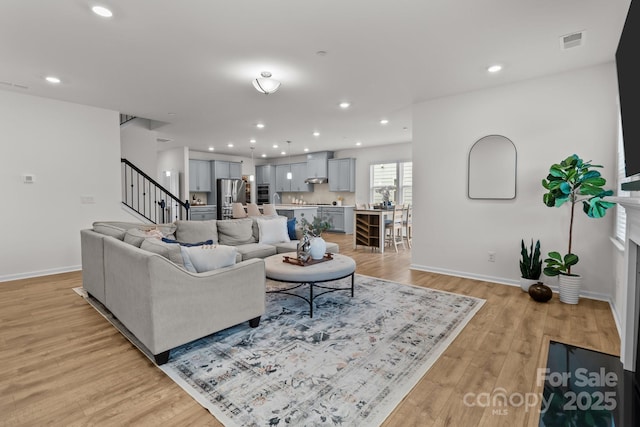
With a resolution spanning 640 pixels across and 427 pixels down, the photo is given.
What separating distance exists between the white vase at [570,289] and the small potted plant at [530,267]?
0.29 meters

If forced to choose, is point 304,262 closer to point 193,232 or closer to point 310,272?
point 310,272

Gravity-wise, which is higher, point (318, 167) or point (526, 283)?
point (318, 167)

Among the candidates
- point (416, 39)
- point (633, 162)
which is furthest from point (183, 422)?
point (416, 39)

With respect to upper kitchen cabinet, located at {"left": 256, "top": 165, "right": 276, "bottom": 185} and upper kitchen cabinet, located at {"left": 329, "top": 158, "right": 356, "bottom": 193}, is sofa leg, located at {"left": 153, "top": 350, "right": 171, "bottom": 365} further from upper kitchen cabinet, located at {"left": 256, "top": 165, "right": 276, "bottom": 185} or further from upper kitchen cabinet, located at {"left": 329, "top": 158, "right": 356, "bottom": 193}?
upper kitchen cabinet, located at {"left": 256, "top": 165, "right": 276, "bottom": 185}

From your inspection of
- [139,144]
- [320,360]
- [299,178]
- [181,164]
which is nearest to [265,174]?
[299,178]

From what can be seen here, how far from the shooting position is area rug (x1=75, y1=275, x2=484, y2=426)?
5.80 ft

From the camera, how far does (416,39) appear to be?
9.61 feet

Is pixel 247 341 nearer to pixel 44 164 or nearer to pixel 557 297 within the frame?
pixel 557 297

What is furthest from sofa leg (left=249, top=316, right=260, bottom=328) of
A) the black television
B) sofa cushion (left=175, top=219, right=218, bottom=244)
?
the black television

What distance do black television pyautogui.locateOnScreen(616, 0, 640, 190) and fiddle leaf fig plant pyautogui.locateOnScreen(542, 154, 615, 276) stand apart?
1.35 m

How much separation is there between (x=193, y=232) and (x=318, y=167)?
6.46 m

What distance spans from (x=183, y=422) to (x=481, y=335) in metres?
2.42

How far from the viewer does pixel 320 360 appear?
2.28 meters

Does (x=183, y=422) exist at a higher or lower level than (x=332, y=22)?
lower
